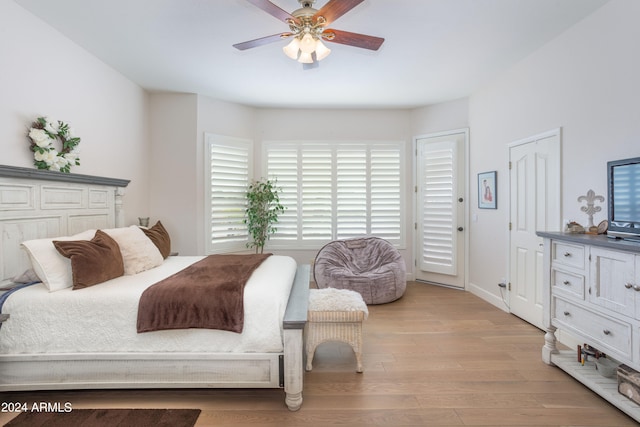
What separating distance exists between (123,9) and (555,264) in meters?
4.02

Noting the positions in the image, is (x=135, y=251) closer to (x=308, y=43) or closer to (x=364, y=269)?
(x=308, y=43)

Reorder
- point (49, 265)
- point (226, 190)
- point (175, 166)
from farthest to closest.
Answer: point (226, 190) < point (175, 166) < point (49, 265)

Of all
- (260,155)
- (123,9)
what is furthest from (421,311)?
(123,9)

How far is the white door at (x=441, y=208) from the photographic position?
480 cm

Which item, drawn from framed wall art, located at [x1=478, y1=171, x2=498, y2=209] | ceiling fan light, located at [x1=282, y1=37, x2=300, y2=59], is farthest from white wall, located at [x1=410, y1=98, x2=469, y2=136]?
ceiling fan light, located at [x1=282, y1=37, x2=300, y2=59]

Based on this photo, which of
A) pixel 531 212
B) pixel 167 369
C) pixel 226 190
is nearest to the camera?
pixel 167 369

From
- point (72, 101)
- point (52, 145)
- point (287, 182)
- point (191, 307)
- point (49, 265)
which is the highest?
point (72, 101)

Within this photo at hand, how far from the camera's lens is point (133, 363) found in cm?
208

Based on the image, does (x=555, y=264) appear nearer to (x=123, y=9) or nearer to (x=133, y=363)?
(x=133, y=363)

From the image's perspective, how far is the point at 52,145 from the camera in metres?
2.91

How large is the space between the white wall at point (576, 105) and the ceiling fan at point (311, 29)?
183 cm

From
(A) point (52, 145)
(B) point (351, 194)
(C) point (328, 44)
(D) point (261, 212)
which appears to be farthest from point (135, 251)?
(B) point (351, 194)

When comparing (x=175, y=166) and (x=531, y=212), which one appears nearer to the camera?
(x=531, y=212)

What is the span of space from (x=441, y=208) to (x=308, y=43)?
136 inches
